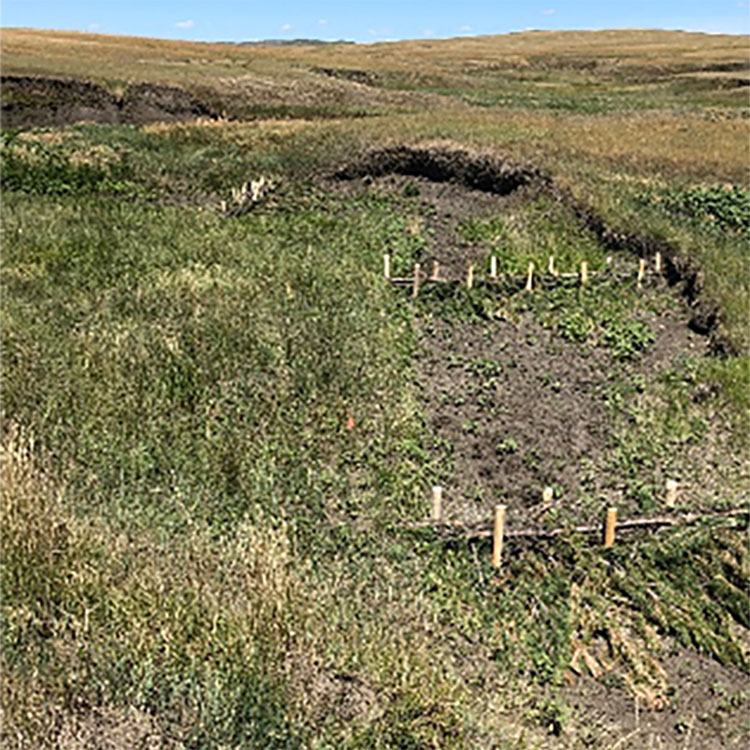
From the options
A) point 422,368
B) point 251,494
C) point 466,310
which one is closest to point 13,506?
point 251,494

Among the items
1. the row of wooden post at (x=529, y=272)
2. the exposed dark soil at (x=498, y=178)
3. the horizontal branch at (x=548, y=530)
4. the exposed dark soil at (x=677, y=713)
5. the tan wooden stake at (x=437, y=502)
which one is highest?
the exposed dark soil at (x=498, y=178)

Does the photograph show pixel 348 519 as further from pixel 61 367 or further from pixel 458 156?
pixel 458 156

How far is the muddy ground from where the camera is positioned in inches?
316

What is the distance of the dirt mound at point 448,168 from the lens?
29.8m

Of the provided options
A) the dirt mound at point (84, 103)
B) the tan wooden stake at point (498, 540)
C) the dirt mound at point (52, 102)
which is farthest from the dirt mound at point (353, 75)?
the tan wooden stake at point (498, 540)

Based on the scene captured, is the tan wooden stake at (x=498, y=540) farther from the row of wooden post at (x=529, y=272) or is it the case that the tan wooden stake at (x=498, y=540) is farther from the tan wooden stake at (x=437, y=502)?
the row of wooden post at (x=529, y=272)

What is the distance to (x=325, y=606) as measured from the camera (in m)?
7.95

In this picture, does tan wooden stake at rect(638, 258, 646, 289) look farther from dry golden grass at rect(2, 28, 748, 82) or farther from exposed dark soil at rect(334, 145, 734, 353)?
dry golden grass at rect(2, 28, 748, 82)

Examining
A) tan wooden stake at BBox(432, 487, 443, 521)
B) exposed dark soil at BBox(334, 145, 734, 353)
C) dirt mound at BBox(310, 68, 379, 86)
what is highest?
dirt mound at BBox(310, 68, 379, 86)

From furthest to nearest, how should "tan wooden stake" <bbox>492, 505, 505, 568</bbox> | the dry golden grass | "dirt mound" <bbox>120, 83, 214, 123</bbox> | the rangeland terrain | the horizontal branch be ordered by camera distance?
the dry golden grass → "dirt mound" <bbox>120, 83, 214, 123</bbox> → the horizontal branch → "tan wooden stake" <bbox>492, 505, 505, 568</bbox> → the rangeland terrain

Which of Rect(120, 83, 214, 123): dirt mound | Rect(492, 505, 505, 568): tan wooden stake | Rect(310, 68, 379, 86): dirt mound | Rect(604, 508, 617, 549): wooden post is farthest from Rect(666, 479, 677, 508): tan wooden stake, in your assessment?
Rect(310, 68, 379, 86): dirt mound

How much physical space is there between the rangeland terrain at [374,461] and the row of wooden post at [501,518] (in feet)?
0.40

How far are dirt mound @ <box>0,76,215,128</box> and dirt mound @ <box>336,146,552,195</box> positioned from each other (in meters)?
20.9

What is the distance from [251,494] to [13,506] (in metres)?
3.02
